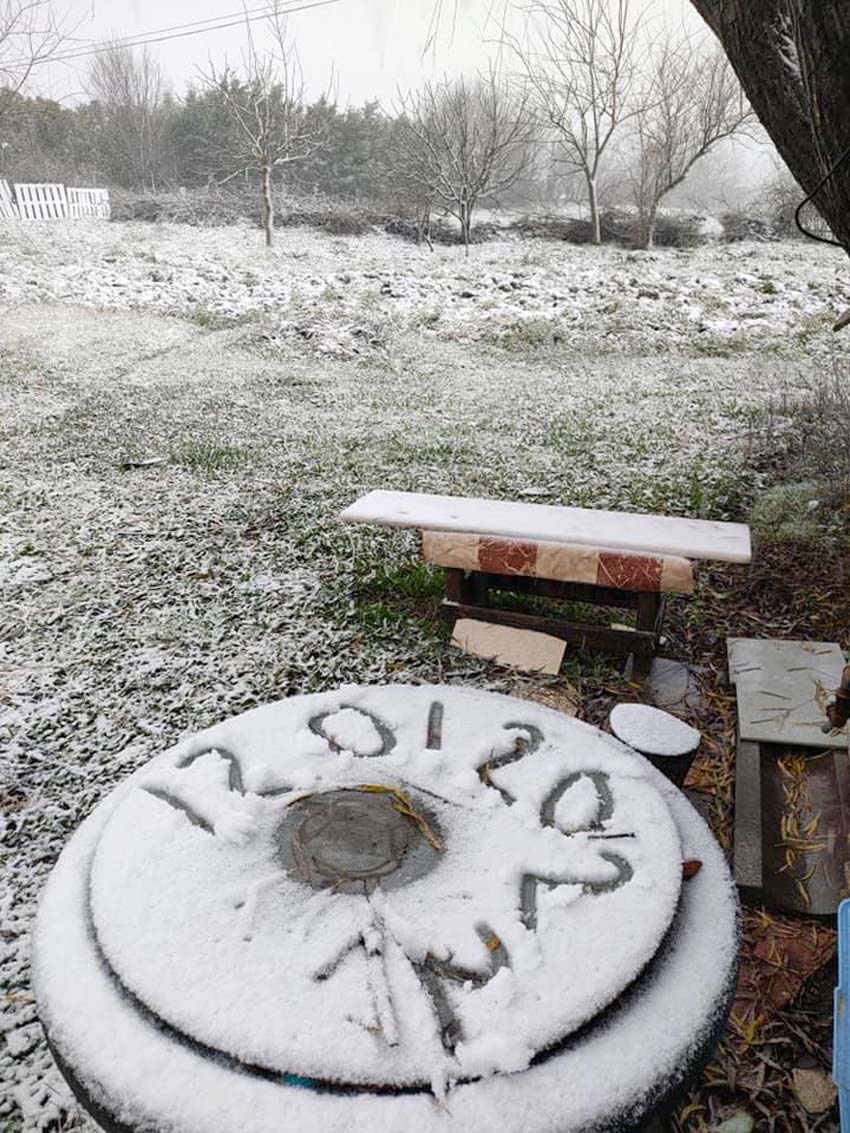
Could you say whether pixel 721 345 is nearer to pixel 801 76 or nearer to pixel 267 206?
pixel 801 76

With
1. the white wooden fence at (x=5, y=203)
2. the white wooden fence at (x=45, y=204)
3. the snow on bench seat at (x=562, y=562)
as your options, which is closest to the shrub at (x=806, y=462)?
the snow on bench seat at (x=562, y=562)

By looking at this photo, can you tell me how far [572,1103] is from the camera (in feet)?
3.38

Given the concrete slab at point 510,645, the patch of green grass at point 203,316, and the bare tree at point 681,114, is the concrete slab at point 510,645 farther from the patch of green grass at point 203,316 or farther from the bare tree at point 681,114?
the bare tree at point 681,114

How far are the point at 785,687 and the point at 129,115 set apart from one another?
85.1 ft

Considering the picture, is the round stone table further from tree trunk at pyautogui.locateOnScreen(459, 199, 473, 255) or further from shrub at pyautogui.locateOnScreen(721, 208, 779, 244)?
shrub at pyautogui.locateOnScreen(721, 208, 779, 244)

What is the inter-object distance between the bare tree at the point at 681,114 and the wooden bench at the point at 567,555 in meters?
15.7

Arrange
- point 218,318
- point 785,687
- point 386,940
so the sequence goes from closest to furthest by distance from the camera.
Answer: point 386,940
point 785,687
point 218,318

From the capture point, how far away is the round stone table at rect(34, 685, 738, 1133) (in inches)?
41.3

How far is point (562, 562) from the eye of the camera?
109 inches

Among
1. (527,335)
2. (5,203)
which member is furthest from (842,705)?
(5,203)

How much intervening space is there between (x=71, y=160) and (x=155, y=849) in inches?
1006

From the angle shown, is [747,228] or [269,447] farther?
[747,228]

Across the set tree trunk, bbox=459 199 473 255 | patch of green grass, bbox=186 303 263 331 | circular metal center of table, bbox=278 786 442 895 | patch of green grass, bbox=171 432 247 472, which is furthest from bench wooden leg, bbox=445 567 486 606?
tree trunk, bbox=459 199 473 255

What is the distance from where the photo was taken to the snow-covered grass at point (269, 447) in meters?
2.81
